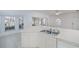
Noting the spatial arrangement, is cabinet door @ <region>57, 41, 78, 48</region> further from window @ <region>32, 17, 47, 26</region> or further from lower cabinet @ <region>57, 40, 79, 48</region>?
window @ <region>32, 17, 47, 26</region>

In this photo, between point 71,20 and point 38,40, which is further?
point 38,40

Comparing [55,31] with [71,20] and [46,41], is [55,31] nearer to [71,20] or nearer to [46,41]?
[46,41]

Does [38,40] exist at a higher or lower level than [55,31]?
lower

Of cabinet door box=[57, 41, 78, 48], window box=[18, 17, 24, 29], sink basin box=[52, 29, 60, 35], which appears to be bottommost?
cabinet door box=[57, 41, 78, 48]

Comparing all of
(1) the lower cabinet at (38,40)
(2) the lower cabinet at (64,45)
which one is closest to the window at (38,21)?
(1) the lower cabinet at (38,40)

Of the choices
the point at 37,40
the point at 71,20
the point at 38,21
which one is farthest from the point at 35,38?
the point at 71,20

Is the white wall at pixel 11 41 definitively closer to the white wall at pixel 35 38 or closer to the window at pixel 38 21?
the white wall at pixel 35 38

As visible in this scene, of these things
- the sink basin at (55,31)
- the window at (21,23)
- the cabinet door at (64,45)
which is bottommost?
the cabinet door at (64,45)

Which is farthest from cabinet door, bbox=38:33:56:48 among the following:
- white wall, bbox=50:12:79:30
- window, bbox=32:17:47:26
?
white wall, bbox=50:12:79:30

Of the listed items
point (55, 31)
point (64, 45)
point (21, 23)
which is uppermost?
point (21, 23)

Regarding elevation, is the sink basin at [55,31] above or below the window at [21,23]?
below

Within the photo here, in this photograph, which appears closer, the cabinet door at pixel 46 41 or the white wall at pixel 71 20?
the white wall at pixel 71 20

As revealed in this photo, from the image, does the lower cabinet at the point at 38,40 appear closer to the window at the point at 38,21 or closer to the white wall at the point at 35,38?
the white wall at the point at 35,38
